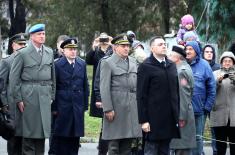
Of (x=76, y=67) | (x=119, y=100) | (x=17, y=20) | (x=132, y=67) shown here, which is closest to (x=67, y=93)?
(x=76, y=67)

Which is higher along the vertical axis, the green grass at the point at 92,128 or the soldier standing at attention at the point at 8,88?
the soldier standing at attention at the point at 8,88

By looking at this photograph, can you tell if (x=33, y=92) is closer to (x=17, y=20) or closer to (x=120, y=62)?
(x=120, y=62)

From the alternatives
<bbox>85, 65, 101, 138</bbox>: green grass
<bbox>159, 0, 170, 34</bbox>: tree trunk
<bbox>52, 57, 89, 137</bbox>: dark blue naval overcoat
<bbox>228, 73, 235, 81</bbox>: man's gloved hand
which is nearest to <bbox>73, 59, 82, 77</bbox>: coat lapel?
<bbox>52, 57, 89, 137</bbox>: dark blue naval overcoat

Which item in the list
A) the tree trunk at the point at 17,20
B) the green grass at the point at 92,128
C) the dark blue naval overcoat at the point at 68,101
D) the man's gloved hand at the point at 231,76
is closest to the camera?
the dark blue naval overcoat at the point at 68,101

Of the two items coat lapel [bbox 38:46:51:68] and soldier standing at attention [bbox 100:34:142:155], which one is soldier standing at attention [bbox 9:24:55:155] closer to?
coat lapel [bbox 38:46:51:68]

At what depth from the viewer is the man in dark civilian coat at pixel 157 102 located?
9031mm

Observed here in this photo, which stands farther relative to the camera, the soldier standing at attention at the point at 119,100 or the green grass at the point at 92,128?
the green grass at the point at 92,128

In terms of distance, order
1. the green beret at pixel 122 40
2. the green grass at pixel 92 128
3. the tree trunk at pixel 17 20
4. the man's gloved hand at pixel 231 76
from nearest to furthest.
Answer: the green beret at pixel 122 40 < the man's gloved hand at pixel 231 76 < the green grass at pixel 92 128 < the tree trunk at pixel 17 20

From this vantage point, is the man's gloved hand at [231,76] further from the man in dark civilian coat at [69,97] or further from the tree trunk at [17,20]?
the tree trunk at [17,20]

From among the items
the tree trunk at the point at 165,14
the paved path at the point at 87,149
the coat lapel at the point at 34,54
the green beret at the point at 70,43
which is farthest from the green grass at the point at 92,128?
the tree trunk at the point at 165,14

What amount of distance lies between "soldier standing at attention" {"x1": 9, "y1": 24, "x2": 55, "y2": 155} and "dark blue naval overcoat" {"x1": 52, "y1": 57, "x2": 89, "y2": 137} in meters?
0.57

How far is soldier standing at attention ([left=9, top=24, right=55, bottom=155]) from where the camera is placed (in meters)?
9.87

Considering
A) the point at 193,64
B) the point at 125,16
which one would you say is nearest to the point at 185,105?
the point at 193,64

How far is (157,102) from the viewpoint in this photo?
29.6ft
